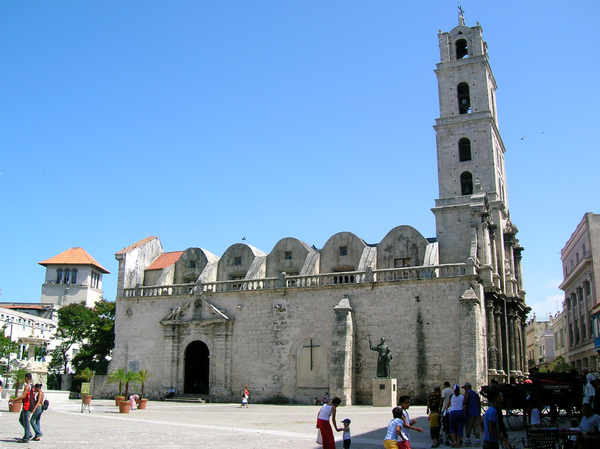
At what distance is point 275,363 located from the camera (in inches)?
1040

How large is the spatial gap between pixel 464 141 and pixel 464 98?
2710 mm

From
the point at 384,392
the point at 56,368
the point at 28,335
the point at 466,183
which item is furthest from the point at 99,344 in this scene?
the point at 466,183

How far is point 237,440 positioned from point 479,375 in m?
12.7

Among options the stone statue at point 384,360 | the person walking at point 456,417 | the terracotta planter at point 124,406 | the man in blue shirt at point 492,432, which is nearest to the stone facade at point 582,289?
the stone statue at point 384,360

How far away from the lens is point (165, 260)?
34.2 metres

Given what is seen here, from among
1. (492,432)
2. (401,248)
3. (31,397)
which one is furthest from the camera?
(401,248)

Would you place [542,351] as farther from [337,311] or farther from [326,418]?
[326,418]

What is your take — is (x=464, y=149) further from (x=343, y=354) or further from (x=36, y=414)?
(x=36, y=414)

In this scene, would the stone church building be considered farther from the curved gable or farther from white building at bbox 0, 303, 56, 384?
white building at bbox 0, 303, 56, 384

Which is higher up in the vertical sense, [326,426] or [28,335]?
[28,335]

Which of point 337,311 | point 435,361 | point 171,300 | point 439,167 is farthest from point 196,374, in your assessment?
point 439,167

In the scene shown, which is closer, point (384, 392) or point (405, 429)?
point (405, 429)

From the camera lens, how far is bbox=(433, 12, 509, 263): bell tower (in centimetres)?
2780

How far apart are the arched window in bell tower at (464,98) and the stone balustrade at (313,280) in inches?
434
